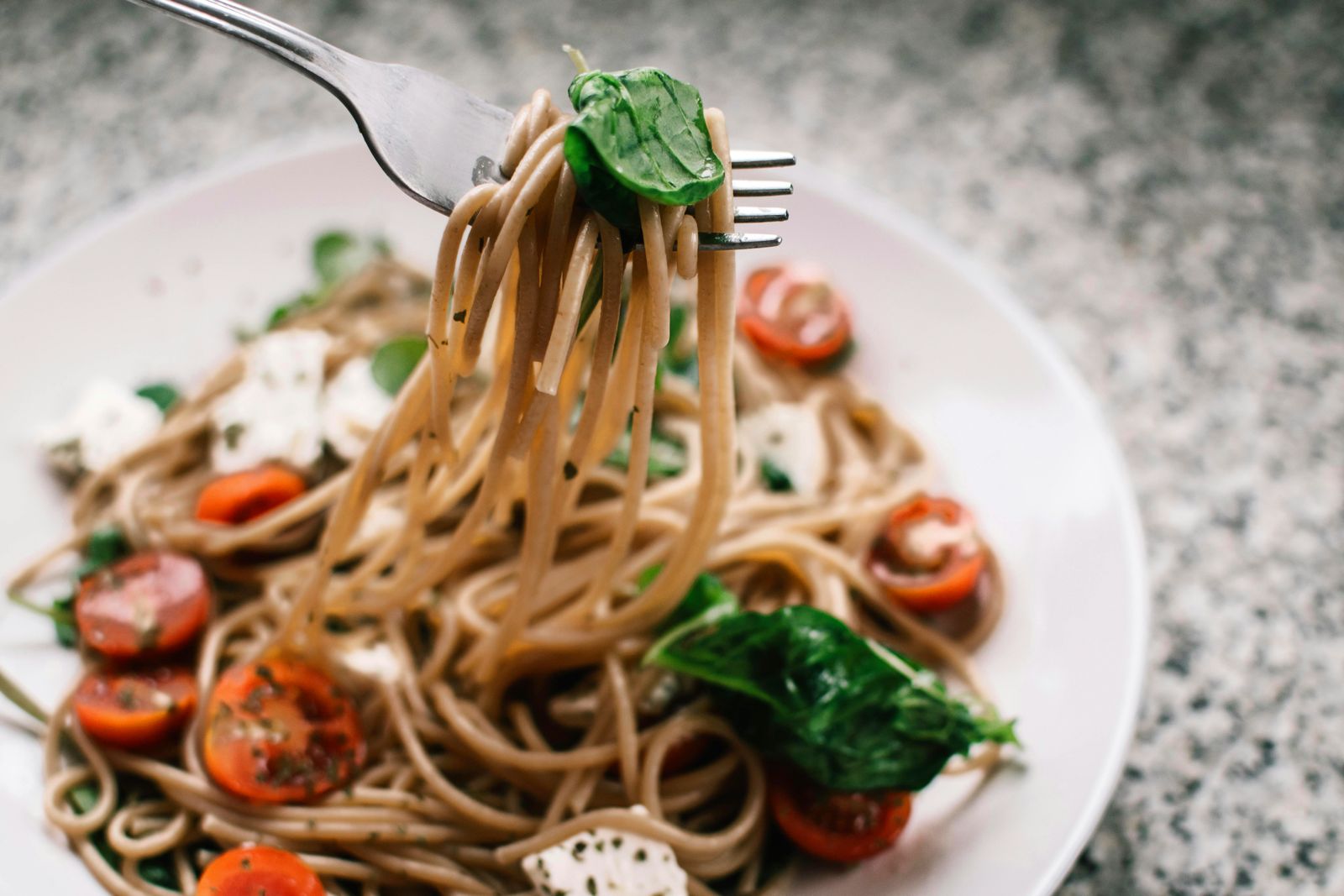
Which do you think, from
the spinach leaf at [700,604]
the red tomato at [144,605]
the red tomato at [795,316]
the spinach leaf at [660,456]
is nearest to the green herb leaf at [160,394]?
the red tomato at [144,605]

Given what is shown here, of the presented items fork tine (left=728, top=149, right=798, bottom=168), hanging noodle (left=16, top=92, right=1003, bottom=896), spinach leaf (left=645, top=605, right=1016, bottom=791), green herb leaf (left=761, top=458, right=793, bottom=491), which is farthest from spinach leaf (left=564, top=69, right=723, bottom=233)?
green herb leaf (left=761, top=458, right=793, bottom=491)

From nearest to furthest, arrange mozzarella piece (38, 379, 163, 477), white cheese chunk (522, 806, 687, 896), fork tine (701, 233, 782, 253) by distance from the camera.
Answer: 1. fork tine (701, 233, 782, 253)
2. white cheese chunk (522, 806, 687, 896)
3. mozzarella piece (38, 379, 163, 477)

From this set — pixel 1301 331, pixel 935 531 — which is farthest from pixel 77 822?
pixel 1301 331

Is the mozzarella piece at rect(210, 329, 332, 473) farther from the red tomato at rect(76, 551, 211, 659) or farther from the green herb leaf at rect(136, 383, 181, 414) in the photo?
the red tomato at rect(76, 551, 211, 659)

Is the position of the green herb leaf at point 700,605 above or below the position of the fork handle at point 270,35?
below

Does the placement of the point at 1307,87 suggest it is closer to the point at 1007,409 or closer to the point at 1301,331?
the point at 1301,331

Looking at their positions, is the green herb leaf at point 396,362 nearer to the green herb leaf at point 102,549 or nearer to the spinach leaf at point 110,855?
the green herb leaf at point 102,549

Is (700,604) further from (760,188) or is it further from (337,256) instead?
(337,256)
